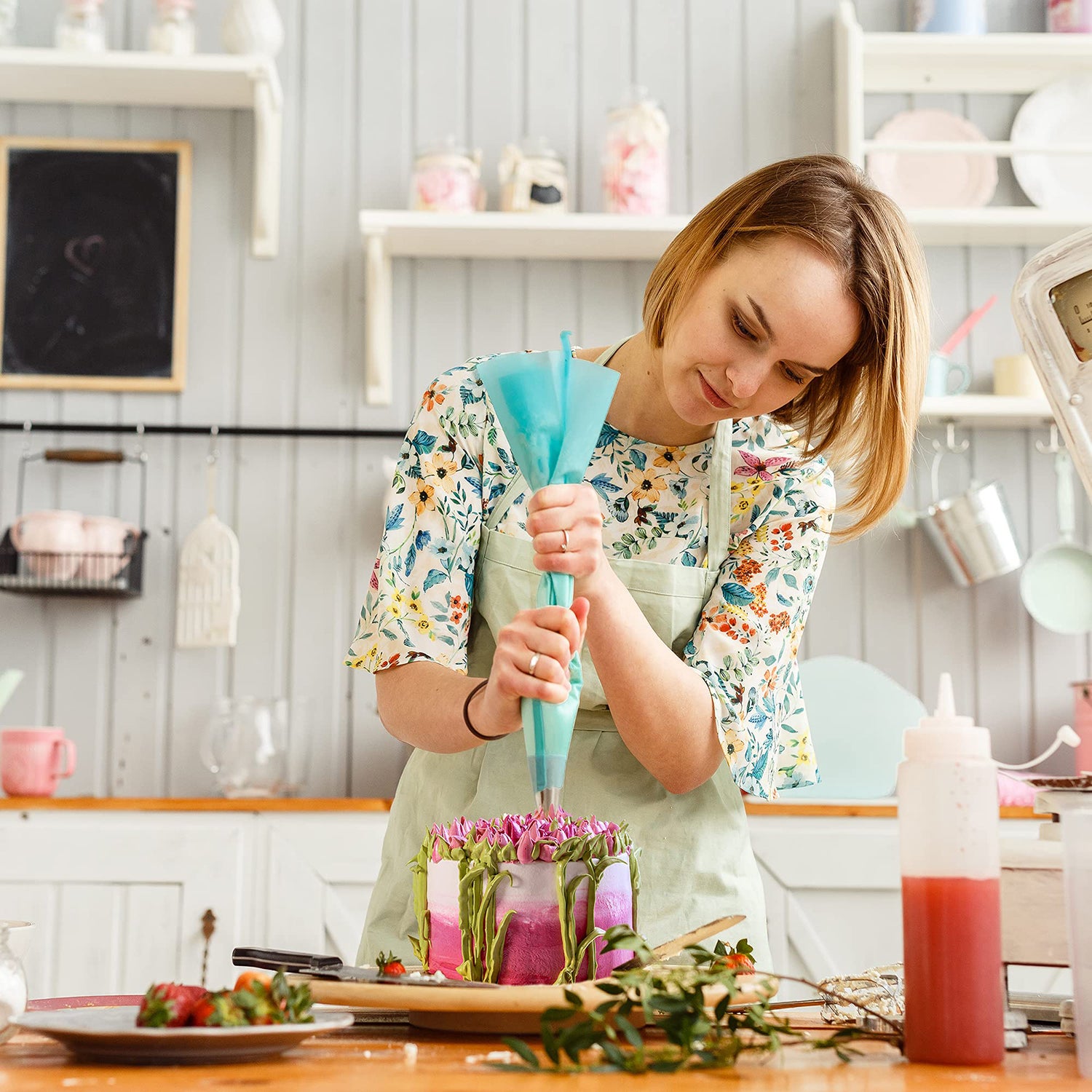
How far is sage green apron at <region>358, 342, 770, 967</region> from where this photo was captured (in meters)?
1.16

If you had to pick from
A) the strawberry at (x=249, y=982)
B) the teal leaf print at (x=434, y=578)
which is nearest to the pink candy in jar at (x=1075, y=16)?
the teal leaf print at (x=434, y=578)

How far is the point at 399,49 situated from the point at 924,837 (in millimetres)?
2518

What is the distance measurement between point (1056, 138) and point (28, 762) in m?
2.43

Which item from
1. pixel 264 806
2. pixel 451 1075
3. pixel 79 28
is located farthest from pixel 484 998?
pixel 79 28

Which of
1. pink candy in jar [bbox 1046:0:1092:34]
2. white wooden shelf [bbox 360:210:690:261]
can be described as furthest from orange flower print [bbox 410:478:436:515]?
pink candy in jar [bbox 1046:0:1092:34]

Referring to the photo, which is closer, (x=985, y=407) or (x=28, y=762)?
(x=28, y=762)

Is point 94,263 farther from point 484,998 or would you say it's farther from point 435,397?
point 484,998

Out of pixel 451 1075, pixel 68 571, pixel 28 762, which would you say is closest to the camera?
pixel 451 1075

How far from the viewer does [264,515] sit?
2.70 metres

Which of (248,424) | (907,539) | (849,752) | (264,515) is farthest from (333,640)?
(907,539)

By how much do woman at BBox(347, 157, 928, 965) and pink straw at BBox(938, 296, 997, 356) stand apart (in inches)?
60.2

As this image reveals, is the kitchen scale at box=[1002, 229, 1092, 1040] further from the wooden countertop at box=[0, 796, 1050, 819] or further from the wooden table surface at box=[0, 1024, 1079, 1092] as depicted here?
the wooden countertop at box=[0, 796, 1050, 819]

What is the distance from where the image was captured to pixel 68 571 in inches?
98.8

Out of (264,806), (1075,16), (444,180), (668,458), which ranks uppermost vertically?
(1075,16)
